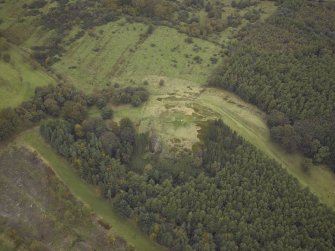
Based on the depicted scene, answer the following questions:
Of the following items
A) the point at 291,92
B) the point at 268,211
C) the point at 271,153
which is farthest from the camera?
the point at 291,92

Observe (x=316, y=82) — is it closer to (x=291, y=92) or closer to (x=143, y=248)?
(x=291, y=92)

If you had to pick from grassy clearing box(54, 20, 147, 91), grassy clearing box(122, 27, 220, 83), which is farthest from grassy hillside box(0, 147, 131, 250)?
grassy clearing box(122, 27, 220, 83)

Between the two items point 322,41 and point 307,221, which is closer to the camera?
point 307,221

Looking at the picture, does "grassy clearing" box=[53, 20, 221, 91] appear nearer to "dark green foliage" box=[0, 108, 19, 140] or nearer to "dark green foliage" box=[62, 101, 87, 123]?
"dark green foliage" box=[62, 101, 87, 123]

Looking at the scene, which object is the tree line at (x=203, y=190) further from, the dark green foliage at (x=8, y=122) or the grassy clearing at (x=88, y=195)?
the dark green foliage at (x=8, y=122)

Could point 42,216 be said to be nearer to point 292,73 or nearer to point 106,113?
point 106,113

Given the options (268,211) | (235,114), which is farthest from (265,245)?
(235,114)

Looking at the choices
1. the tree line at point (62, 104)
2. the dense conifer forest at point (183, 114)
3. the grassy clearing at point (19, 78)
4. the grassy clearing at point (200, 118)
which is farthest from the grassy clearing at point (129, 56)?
the grassy clearing at point (19, 78)
